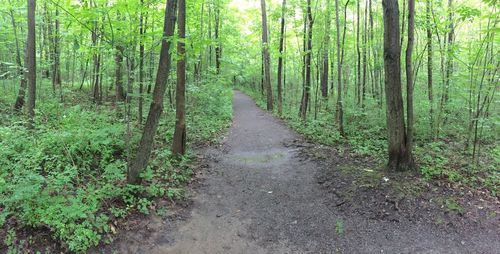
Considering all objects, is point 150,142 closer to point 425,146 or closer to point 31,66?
point 31,66

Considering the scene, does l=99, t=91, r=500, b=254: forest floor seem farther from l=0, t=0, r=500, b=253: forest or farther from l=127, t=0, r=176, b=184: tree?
l=127, t=0, r=176, b=184: tree

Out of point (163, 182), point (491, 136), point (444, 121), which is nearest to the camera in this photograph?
point (163, 182)

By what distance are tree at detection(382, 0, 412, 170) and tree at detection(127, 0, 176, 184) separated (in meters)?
4.25

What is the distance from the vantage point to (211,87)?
1530 centimetres

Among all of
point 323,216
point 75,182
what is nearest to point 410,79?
point 323,216

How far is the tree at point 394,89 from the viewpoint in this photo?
5855mm

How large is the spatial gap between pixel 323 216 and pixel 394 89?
3.04 m

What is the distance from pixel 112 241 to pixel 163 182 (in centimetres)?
205

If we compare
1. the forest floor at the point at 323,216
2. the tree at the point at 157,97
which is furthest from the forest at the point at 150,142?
the forest floor at the point at 323,216

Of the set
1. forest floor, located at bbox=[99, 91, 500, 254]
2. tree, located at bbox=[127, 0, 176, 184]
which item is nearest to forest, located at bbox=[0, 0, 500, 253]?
tree, located at bbox=[127, 0, 176, 184]

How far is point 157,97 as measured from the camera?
5277 millimetres

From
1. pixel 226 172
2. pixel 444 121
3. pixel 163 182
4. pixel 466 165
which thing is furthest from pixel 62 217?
pixel 444 121

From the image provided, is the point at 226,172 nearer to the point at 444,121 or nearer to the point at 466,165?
the point at 466,165

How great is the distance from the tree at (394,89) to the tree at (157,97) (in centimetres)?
425
